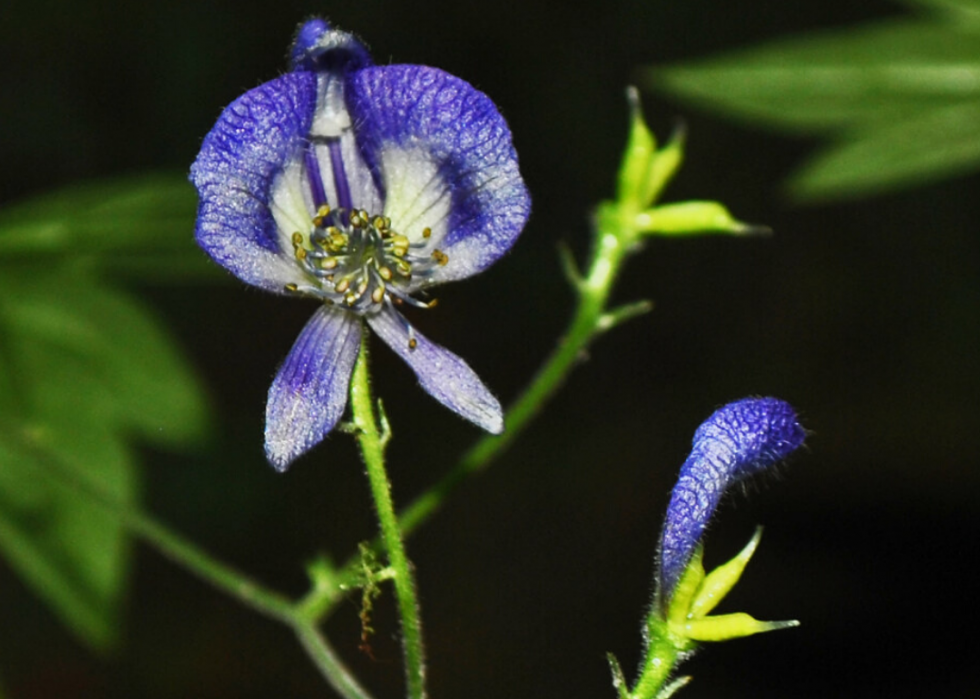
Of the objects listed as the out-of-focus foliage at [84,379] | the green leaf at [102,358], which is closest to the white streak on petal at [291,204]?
the out-of-focus foliage at [84,379]

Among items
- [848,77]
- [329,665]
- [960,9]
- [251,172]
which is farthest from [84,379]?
[960,9]

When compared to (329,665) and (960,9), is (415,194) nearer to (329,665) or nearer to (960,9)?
(329,665)

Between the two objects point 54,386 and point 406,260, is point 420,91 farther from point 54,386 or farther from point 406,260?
point 54,386

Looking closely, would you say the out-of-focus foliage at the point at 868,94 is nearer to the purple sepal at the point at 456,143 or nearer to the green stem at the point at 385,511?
the purple sepal at the point at 456,143

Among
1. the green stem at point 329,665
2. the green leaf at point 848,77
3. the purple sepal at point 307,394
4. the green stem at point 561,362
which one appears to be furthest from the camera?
the green leaf at point 848,77

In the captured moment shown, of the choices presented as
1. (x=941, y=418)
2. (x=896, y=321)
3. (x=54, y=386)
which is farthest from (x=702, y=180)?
(x=54, y=386)

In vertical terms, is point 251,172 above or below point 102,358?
below
